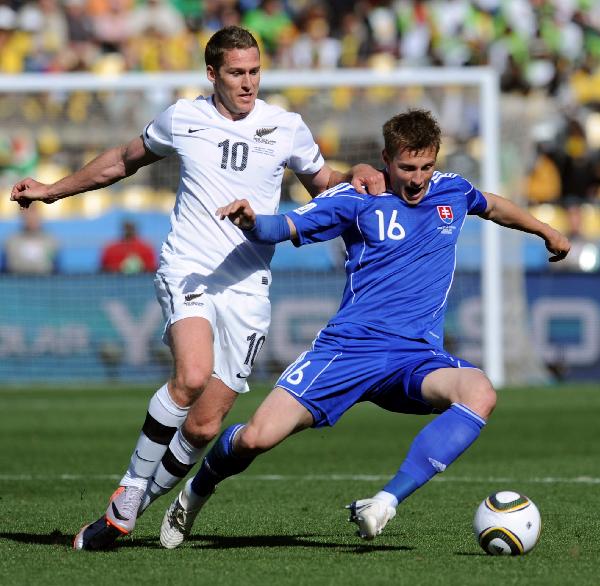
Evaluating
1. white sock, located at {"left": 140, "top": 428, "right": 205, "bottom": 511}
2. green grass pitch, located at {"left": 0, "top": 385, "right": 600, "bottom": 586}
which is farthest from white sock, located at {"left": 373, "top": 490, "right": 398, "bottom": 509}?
white sock, located at {"left": 140, "top": 428, "right": 205, "bottom": 511}

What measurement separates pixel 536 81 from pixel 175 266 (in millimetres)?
16662

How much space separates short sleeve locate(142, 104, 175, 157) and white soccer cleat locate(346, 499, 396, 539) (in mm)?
2213

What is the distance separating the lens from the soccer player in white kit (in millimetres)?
6586

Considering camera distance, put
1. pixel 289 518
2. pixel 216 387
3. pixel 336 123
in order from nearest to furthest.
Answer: pixel 216 387 → pixel 289 518 → pixel 336 123

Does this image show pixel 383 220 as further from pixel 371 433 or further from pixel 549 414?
pixel 549 414

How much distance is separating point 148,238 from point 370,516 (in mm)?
12153

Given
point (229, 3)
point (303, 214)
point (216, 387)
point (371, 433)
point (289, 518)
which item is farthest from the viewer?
point (229, 3)

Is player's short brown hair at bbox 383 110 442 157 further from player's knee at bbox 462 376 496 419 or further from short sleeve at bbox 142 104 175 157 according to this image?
short sleeve at bbox 142 104 175 157

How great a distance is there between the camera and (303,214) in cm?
625

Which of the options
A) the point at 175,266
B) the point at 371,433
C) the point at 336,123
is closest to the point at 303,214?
the point at 175,266

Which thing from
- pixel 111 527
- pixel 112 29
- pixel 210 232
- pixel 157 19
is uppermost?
pixel 210 232

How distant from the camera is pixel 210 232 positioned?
6766 mm

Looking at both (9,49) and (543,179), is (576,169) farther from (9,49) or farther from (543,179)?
(9,49)

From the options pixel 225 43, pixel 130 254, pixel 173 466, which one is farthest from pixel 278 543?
pixel 130 254
